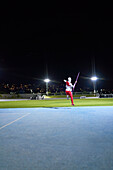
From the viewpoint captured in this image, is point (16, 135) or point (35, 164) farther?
point (16, 135)

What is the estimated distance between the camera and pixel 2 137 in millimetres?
6840

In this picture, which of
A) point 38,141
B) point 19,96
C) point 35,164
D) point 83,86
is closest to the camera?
point 35,164

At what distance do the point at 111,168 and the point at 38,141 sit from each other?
8.83 feet

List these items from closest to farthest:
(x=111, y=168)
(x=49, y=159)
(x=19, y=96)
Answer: (x=111, y=168) < (x=49, y=159) < (x=19, y=96)

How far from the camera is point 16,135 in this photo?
7.16 metres

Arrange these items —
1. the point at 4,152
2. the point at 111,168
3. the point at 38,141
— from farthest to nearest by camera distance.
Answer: the point at 38,141
the point at 4,152
the point at 111,168

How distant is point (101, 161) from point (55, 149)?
52.7 inches

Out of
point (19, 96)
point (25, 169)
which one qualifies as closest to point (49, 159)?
point (25, 169)

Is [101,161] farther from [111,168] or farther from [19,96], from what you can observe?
[19,96]

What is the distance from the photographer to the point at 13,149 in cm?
540

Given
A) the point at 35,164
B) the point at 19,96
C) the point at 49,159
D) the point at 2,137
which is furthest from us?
the point at 19,96

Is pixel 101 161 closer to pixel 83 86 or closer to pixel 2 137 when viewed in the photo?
pixel 2 137

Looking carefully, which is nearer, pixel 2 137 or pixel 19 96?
pixel 2 137

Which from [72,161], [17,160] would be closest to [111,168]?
[72,161]
